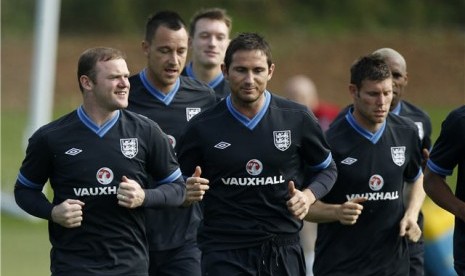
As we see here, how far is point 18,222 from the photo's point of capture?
2114 centimetres

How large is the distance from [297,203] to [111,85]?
55.9 inches

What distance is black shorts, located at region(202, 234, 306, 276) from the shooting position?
328 inches

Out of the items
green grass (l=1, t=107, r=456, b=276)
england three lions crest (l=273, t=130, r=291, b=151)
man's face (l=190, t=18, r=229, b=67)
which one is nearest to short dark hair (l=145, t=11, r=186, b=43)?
man's face (l=190, t=18, r=229, b=67)

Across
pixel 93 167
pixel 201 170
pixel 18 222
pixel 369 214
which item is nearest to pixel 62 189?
pixel 93 167

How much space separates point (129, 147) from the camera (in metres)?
8.12

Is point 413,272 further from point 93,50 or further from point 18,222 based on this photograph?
point 18,222

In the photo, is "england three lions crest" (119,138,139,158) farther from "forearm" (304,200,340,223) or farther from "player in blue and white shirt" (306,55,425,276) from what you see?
"player in blue and white shirt" (306,55,425,276)

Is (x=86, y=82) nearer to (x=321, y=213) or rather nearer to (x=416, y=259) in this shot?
(x=321, y=213)

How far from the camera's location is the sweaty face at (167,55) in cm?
952

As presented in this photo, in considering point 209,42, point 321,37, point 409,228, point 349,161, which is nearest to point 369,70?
point 349,161

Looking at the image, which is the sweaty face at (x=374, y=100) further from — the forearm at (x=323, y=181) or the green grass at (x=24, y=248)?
the green grass at (x=24, y=248)

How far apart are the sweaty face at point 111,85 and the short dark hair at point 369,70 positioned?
190cm

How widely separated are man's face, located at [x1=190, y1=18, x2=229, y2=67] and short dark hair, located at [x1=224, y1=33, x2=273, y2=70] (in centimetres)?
209

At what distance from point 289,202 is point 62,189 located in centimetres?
146
